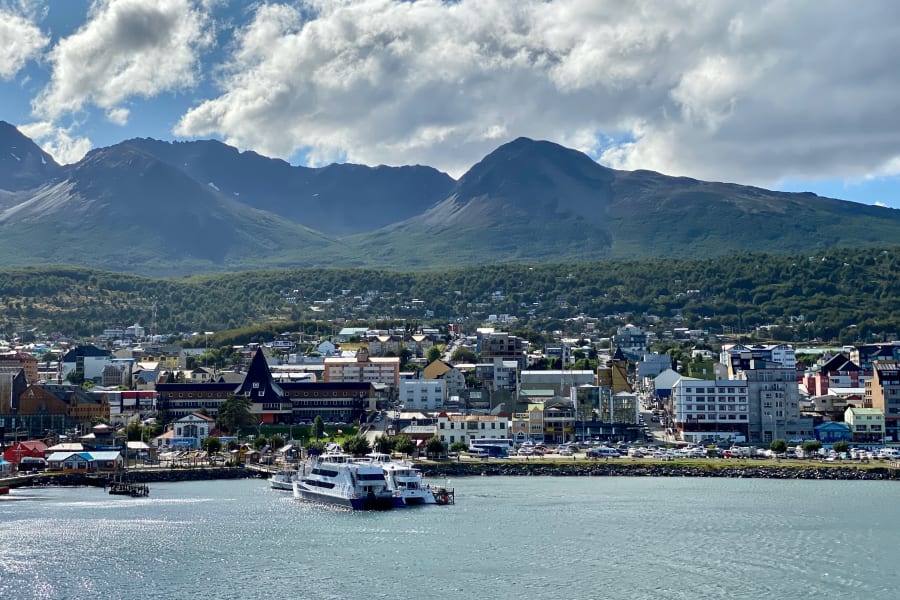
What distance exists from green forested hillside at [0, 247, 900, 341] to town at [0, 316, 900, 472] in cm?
3041

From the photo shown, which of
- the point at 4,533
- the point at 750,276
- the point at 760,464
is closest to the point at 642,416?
the point at 760,464

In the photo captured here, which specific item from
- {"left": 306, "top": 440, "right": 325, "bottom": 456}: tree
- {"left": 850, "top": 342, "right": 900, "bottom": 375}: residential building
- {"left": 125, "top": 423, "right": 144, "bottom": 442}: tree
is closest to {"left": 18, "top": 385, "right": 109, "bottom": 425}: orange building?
{"left": 125, "top": 423, "right": 144, "bottom": 442}: tree

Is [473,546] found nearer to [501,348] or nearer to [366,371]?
[366,371]

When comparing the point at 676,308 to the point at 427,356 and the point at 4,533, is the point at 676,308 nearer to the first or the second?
the point at 427,356

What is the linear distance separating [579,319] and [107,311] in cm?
5488

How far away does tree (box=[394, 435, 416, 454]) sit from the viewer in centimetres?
6812

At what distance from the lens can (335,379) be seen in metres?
96.6

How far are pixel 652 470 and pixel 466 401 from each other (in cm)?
2533

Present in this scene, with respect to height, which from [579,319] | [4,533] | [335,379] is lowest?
[4,533]

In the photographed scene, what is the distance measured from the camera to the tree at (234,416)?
8031 cm

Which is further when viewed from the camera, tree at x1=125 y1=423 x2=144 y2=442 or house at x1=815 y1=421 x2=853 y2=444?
Answer: tree at x1=125 y1=423 x2=144 y2=442

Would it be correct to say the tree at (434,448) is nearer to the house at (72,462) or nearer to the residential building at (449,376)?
the house at (72,462)

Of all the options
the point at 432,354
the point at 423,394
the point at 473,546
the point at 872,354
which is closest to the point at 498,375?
the point at 423,394

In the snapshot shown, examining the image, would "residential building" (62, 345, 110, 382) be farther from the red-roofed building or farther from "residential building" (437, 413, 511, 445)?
"residential building" (437, 413, 511, 445)
